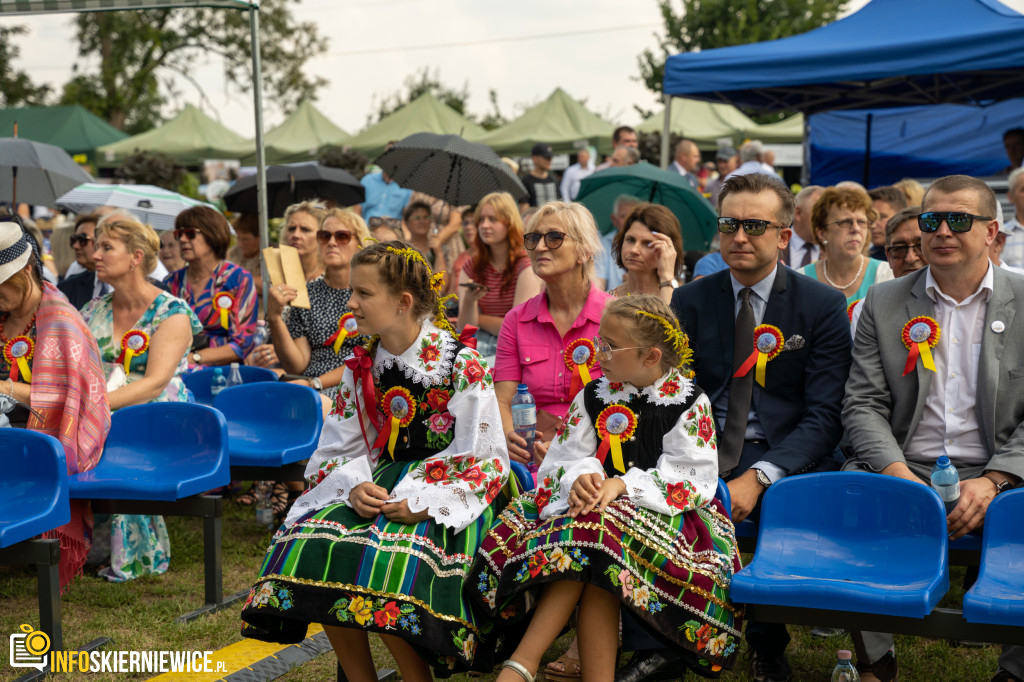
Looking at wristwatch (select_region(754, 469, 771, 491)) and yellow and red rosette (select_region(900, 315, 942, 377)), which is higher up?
yellow and red rosette (select_region(900, 315, 942, 377))

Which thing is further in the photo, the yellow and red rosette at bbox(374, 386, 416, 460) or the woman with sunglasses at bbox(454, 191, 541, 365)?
the woman with sunglasses at bbox(454, 191, 541, 365)

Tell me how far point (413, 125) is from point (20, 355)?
17.8m

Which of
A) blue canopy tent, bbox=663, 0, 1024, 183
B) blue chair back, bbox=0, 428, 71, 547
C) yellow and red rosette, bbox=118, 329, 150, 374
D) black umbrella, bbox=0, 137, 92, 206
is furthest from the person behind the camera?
black umbrella, bbox=0, 137, 92, 206

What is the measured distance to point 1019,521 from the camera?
118 inches

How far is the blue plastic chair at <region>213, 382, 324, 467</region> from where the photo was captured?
490 centimetres

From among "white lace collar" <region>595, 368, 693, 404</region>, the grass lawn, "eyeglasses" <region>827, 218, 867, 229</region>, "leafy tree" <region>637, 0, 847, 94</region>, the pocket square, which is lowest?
the grass lawn

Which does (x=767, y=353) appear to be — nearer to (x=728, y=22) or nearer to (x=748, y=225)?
(x=748, y=225)

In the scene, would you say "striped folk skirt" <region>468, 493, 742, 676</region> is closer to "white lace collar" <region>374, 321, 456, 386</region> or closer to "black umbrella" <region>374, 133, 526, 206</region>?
"white lace collar" <region>374, 321, 456, 386</region>

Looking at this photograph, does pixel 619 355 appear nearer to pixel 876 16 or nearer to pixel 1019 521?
pixel 1019 521

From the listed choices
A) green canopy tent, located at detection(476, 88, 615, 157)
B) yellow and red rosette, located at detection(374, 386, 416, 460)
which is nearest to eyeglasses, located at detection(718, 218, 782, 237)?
yellow and red rosette, located at detection(374, 386, 416, 460)

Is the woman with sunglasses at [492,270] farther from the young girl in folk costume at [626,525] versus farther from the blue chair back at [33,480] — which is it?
the blue chair back at [33,480]

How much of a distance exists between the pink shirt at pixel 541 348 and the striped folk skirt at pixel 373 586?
119 cm

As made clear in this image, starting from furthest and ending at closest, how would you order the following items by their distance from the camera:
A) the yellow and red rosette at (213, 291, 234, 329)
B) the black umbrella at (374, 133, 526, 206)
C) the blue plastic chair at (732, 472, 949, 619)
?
the black umbrella at (374, 133, 526, 206)
the yellow and red rosette at (213, 291, 234, 329)
the blue plastic chair at (732, 472, 949, 619)


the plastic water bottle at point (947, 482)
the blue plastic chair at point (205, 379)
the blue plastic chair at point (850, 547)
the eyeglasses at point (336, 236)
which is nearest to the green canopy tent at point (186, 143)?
the eyeglasses at point (336, 236)
